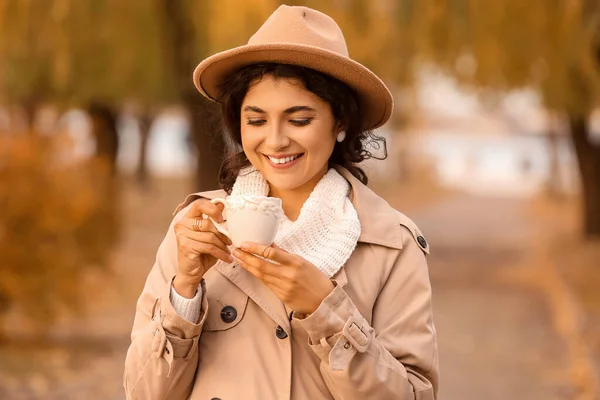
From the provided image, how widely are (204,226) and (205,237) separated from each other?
2cm

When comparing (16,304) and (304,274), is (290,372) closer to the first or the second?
(304,274)

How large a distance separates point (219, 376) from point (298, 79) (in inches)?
28.8

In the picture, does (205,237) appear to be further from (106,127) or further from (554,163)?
(554,163)

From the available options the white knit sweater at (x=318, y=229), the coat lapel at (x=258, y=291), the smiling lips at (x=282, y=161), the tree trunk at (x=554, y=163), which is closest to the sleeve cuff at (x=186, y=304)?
the white knit sweater at (x=318, y=229)

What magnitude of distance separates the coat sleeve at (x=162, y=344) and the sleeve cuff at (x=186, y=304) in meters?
0.02

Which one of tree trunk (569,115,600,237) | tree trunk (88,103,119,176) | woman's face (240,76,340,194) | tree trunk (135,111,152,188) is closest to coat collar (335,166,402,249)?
woman's face (240,76,340,194)

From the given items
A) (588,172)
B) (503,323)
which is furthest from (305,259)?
(588,172)

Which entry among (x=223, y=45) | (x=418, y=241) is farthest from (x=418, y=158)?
(x=418, y=241)

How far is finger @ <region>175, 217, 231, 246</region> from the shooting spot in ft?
7.75

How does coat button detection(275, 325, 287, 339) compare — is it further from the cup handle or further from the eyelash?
the eyelash

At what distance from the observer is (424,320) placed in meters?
2.51

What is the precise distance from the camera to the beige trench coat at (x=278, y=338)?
2.42 m

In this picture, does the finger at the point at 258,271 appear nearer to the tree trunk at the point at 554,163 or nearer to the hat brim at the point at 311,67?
the hat brim at the point at 311,67

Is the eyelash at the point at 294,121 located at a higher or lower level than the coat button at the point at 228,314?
higher
